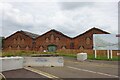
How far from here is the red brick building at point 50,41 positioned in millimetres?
63375

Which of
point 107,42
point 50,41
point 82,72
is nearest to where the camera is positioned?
point 82,72

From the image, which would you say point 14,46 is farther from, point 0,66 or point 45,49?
point 0,66

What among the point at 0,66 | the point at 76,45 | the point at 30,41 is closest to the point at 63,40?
the point at 76,45

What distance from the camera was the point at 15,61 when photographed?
19266 millimetres

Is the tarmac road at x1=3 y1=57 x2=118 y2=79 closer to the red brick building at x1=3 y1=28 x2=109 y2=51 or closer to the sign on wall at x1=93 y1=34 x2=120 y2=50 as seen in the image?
the sign on wall at x1=93 y1=34 x2=120 y2=50

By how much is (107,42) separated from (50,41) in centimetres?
3172

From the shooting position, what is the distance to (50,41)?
6819 centimetres

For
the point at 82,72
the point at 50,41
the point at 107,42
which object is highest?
the point at 50,41

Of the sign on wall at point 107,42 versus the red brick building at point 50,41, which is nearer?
the sign on wall at point 107,42

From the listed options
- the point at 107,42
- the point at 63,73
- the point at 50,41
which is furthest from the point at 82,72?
the point at 50,41

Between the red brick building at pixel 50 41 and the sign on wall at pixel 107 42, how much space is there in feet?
74.4

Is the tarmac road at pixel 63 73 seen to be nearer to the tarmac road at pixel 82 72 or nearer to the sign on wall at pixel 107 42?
the tarmac road at pixel 82 72

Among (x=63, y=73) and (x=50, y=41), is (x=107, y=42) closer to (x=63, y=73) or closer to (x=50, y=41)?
(x=63, y=73)

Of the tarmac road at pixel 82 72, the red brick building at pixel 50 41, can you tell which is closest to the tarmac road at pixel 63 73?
the tarmac road at pixel 82 72
